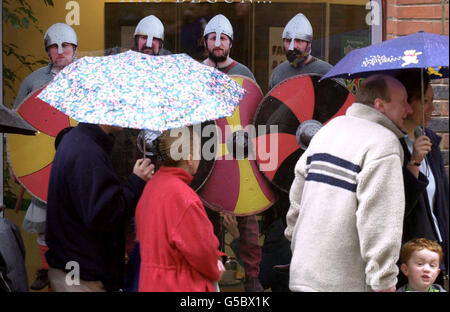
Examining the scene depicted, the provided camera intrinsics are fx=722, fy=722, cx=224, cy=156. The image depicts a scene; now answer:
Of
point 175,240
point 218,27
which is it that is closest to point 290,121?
point 218,27

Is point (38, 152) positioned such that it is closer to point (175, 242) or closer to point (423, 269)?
point (175, 242)

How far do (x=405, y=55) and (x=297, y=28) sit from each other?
1416 mm

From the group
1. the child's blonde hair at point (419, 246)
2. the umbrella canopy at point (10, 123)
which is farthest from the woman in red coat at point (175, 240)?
the child's blonde hair at point (419, 246)

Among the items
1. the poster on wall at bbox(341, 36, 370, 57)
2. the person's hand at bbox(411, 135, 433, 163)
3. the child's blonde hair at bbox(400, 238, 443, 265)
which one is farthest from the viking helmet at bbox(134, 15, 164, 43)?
the child's blonde hair at bbox(400, 238, 443, 265)

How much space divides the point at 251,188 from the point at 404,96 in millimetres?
1610

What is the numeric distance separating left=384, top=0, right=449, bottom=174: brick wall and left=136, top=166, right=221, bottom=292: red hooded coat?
7.80ft

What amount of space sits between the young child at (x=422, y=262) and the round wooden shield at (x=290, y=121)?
1.31 meters

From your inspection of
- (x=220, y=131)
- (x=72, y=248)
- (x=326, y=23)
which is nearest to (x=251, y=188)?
(x=220, y=131)

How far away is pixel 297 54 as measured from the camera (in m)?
5.38

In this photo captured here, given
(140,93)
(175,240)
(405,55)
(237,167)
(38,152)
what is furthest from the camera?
(237,167)

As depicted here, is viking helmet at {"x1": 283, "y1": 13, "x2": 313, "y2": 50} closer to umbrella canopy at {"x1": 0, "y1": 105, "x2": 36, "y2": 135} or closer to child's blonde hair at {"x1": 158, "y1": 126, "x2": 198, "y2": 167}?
child's blonde hair at {"x1": 158, "y1": 126, "x2": 198, "y2": 167}

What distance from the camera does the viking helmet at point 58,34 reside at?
5246 mm

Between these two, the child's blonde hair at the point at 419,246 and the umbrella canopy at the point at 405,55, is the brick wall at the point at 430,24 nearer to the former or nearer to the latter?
the umbrella canopy at the point at 405,55

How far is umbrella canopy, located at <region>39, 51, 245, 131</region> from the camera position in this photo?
3.69 metres
